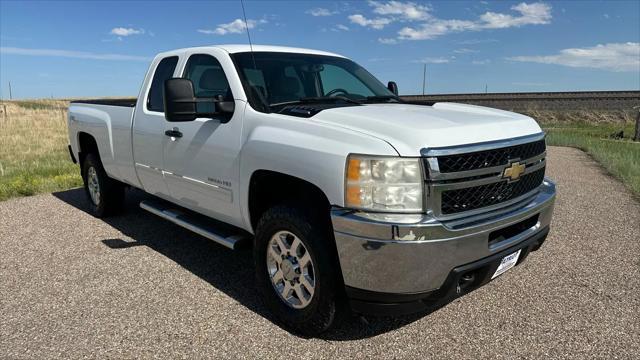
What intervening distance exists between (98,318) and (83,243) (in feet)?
6.44

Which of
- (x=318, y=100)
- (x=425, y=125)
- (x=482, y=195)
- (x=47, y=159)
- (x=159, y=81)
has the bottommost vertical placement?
(x=47, y=159)

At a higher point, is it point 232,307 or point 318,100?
point 318,100

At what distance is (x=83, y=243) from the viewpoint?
5.03 meters

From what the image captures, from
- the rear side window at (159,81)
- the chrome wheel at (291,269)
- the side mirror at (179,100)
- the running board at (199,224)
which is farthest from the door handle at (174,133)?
the chrome wheel at (291,269)

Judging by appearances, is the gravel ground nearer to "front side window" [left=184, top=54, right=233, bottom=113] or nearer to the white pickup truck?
the white pickup truck

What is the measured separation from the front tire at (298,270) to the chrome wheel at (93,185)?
3656mm

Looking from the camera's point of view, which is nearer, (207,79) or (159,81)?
(207,79)

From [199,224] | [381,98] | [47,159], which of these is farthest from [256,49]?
[47,159]

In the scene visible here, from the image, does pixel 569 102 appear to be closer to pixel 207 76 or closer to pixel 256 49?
pixel 256 49

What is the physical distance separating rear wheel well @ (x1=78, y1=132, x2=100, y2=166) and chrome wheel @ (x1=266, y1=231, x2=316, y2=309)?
12.8 ft

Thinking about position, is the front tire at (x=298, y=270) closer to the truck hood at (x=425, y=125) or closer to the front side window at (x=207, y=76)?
the truck hood at (x=425, y=125)

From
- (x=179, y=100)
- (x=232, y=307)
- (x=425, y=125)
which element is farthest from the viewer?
(x=232, y=307)

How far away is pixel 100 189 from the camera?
591 cm

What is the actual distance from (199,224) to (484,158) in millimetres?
2448
